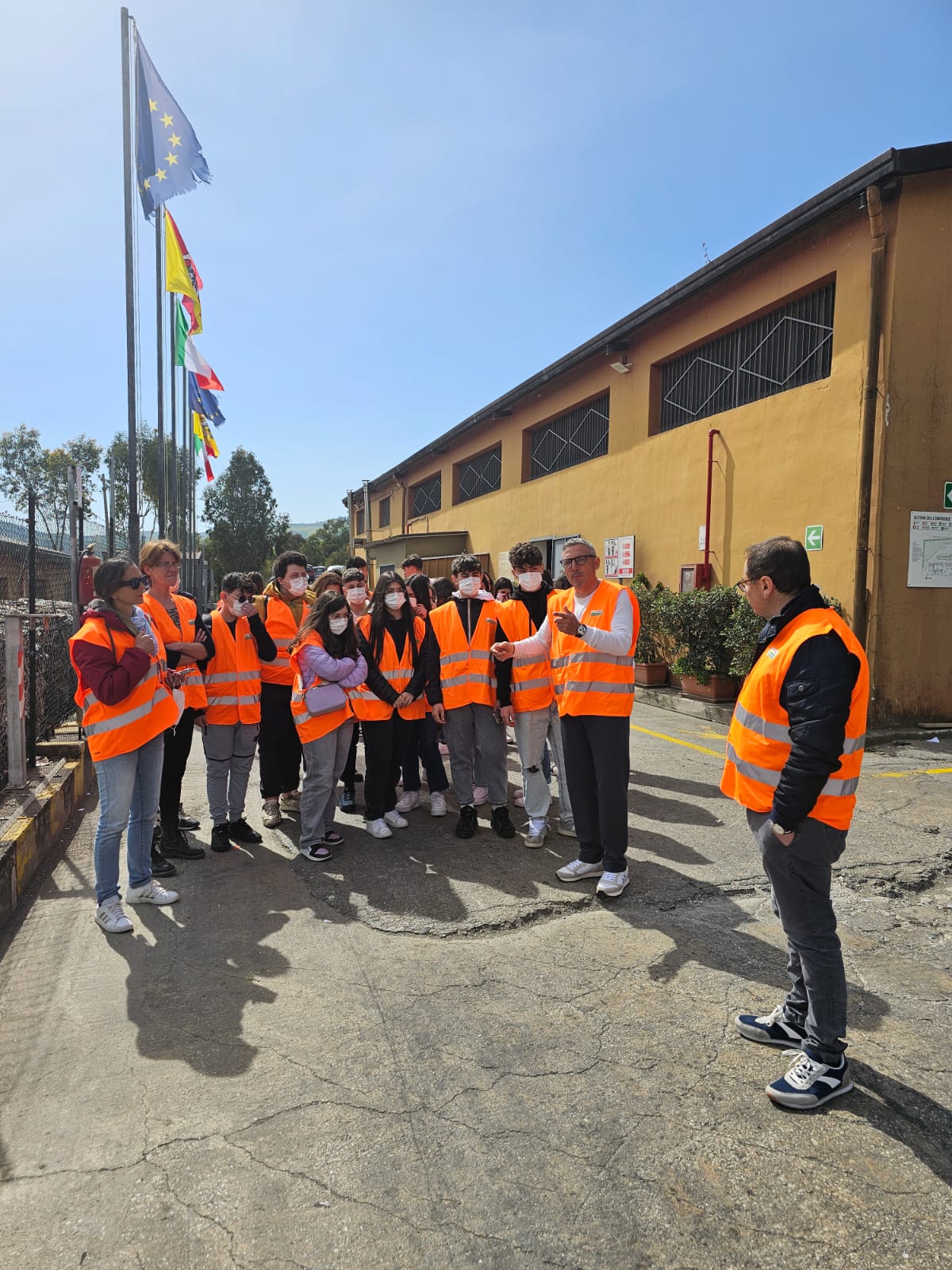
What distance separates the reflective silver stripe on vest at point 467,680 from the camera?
5.22 m

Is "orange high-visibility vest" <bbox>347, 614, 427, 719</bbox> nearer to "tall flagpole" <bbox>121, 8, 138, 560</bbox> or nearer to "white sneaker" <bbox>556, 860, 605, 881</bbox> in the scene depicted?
"white sneaker" <bbox>556, 860, 605, 881</bbox>

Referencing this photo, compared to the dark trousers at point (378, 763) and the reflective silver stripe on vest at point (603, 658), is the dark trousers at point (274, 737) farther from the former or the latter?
the reflective silver stripe on vest at point (603, 658)

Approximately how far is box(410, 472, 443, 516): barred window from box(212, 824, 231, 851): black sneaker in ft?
67.2

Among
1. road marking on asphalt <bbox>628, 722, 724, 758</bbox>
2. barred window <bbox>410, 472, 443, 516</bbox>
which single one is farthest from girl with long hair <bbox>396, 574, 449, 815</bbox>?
barred window <bbox>410, 472, 443, 516</bbox>

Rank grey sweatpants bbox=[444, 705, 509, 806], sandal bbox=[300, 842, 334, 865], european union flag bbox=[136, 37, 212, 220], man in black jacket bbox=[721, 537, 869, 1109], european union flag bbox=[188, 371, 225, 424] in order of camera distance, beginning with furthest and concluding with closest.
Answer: european union flag bbox=[188, 371, 225, 424] < european union flag bbox=[136, 37, 212, 220] < grey sweatpants bbox=[444, 705, 509, 806] < sandal bbox=[300, 842, 334, 865] < man in black jacket bbox=[721, 537, 869, 1109]

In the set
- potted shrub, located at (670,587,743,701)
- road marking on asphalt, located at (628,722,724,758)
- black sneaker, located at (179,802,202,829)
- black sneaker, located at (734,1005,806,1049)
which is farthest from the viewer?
potted shrub, located at (670,587,743,701)

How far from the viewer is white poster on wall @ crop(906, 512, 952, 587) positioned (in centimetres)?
853

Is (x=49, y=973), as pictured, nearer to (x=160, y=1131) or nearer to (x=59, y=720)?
(x=160, y=1131)

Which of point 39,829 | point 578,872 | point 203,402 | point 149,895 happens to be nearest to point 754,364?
point 578,872

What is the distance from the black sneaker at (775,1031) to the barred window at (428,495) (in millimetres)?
22836

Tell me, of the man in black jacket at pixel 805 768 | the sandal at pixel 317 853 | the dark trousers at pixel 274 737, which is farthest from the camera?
the dark trousers at pixel 274 737

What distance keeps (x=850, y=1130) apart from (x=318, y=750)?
355cm

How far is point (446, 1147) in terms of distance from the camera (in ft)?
7.55

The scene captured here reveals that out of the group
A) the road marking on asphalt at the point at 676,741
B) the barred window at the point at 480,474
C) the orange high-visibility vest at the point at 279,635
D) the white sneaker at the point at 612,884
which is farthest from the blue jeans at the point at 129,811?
the barred window at the point at 480,474
